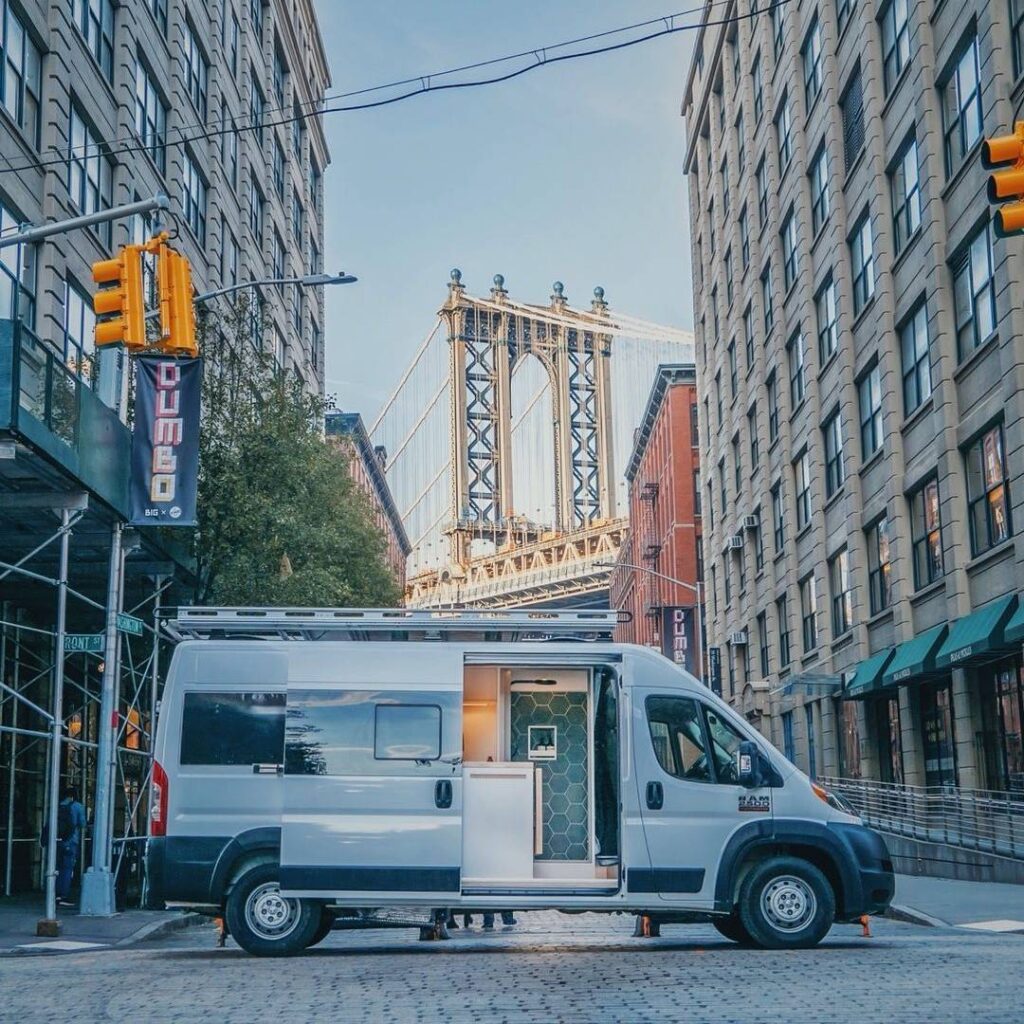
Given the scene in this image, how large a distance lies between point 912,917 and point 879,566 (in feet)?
58.1

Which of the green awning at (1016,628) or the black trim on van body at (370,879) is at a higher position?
the green awning at (1016,628)

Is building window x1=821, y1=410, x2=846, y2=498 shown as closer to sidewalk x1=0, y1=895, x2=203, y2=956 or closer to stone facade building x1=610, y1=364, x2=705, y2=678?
sidewalk x1=0, y1=895, x2=203, y2=956

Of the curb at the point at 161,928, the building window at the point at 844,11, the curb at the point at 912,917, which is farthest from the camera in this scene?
the building window at the point at 844,11

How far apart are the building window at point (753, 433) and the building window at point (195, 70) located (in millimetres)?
20434

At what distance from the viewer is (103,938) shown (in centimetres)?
1759

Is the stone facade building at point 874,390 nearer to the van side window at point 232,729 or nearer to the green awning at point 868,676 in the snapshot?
the green awning at point 868,676

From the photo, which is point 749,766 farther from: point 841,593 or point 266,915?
point 841,593

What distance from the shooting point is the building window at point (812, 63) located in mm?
41250

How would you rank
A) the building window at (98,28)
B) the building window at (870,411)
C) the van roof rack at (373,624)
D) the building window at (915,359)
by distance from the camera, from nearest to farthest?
1. the van roof rack at (373,624)
2. the building window at (98,28)
3. the building window at (915,359)
4. the building window at (870,411)

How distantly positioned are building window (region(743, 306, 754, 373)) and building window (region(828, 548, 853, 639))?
12.8 meters

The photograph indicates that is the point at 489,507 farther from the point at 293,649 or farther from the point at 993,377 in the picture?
the point at 293,649

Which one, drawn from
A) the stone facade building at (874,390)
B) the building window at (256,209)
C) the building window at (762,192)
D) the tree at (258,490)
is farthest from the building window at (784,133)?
the tree at (258,490)

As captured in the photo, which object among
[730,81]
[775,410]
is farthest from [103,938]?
[730,81]

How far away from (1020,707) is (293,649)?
15690 mm
